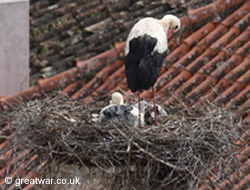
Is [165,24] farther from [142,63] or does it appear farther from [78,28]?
[78,28]

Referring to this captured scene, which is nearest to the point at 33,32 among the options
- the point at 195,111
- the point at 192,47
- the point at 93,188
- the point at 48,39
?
the point at 48,39

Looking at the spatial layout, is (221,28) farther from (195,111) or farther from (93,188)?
(93,188)

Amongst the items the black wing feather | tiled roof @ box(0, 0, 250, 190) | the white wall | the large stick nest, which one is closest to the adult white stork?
the black wing feather

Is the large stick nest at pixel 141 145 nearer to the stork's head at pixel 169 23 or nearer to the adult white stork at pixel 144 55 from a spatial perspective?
the adult white stork at pixel 144 55

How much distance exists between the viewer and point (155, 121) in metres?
6.35

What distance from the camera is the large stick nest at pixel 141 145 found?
5562 mm

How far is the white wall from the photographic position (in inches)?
312

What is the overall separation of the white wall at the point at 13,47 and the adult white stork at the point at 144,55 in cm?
203

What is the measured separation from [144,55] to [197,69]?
1.60m

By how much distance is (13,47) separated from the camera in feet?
26.3

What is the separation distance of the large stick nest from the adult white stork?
12.7 inches

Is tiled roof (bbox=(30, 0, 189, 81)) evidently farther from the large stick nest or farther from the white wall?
the large stick nest

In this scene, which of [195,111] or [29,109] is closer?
[29,109]

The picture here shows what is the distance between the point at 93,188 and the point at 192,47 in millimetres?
2575
